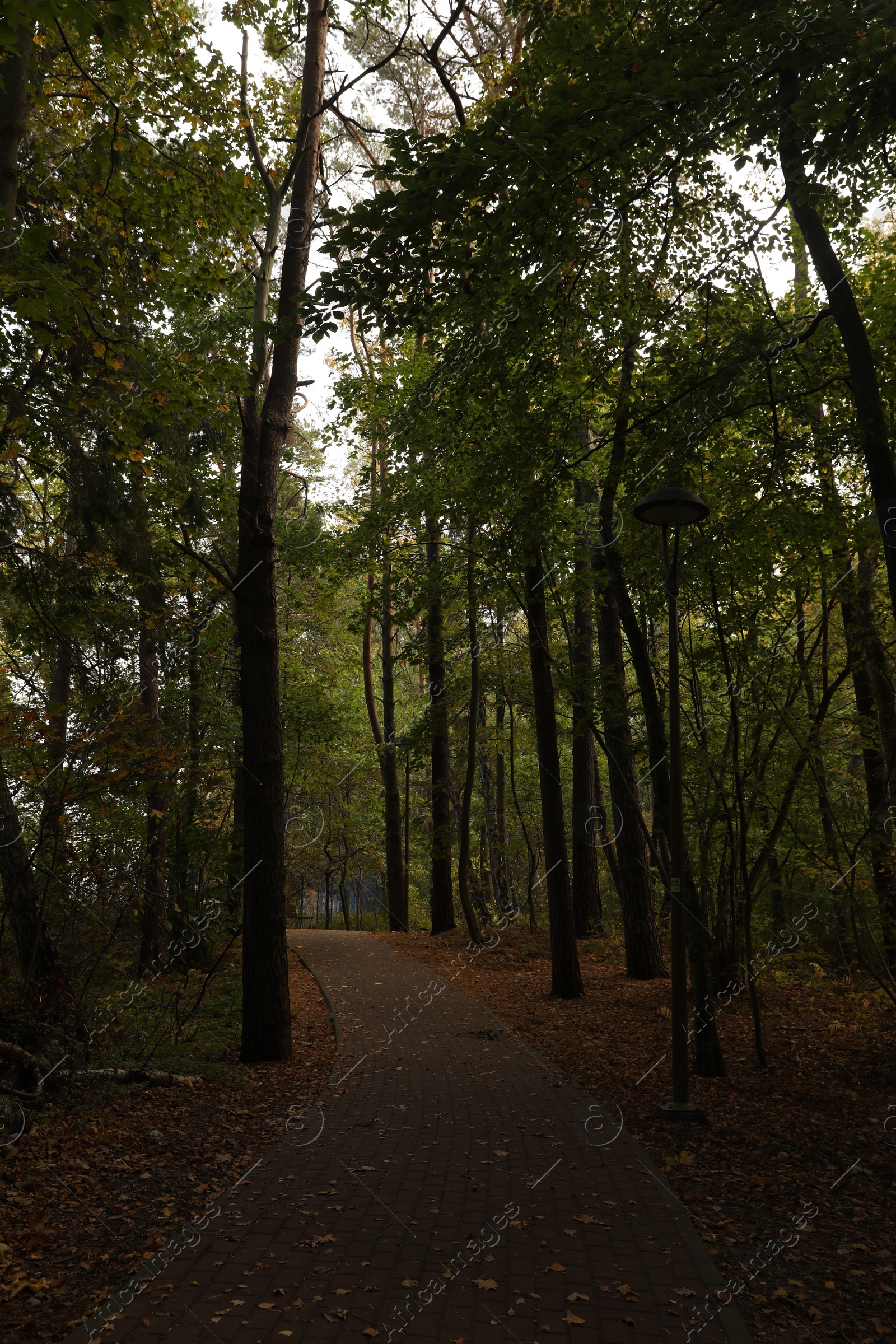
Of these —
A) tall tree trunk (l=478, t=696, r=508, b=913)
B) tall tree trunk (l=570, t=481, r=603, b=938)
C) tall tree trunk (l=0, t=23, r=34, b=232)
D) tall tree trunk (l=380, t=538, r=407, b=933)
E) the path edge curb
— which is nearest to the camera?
tall tree trunk (l=0, t=23, r=34, b=232)

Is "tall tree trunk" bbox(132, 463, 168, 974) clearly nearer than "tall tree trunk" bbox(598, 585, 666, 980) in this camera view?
Yes

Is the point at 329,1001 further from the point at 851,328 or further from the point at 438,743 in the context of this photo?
the point at 851,328

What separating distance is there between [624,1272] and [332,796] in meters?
27.4

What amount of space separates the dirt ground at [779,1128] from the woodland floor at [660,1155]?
0.02m

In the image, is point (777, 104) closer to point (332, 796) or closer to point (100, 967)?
point (100, 967)

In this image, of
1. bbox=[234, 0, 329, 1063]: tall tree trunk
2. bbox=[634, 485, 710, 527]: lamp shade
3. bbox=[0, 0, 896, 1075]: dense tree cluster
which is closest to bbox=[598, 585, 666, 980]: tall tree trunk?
bbox=[0, 0, 896, 1075]: dense tree cluster

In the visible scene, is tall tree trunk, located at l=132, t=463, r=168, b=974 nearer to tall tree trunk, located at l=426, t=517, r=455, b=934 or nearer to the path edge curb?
the path edge curb

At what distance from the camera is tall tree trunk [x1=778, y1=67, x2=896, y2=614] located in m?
5.38

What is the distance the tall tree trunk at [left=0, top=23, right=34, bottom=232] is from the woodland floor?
6.60 meters

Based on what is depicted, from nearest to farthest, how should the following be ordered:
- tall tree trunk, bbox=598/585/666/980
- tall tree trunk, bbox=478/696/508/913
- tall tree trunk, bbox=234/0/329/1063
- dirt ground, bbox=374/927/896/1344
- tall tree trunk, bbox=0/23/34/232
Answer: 1. dirt ground, bbox=374/927/896/1344
2. tall tree trunk, bbox=0/23/34/232
3. tall tree trunk, bbox=234/0/329/1063
4. tall tree trunk, bbox=598/585/666/980
5. tall tree trunk, bbox=478/696/508/913

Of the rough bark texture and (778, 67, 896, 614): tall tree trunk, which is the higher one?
(778, 67, 896, 614): tall tree trunk

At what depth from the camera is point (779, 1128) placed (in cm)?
654

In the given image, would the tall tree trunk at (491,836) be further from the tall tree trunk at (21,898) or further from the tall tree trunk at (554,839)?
the tall tree trunk at (21,898)

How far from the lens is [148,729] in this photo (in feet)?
23.0
